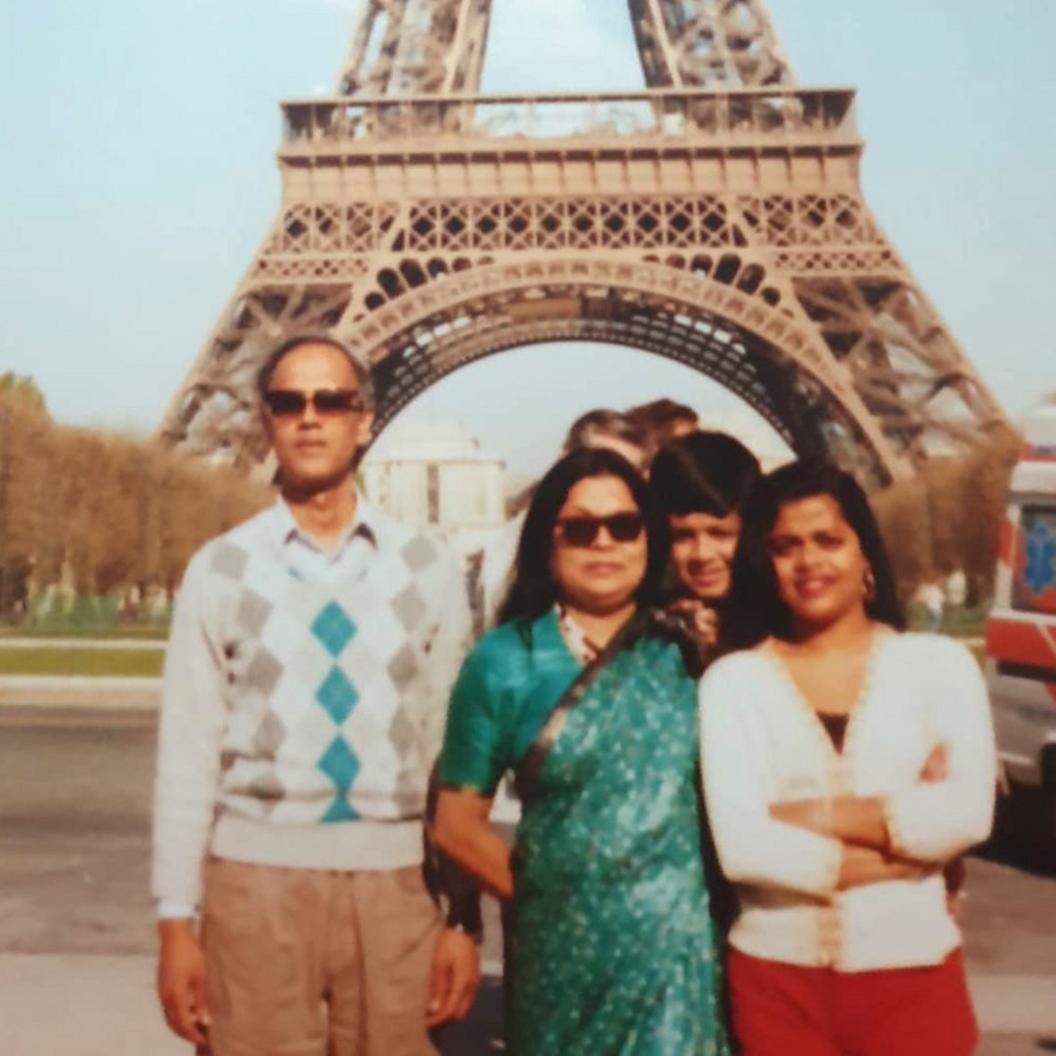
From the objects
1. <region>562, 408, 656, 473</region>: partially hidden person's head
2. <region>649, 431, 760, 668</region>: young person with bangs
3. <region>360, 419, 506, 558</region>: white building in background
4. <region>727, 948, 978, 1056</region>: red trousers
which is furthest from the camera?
<region>360, 419, 506, 558</region>: white building in background

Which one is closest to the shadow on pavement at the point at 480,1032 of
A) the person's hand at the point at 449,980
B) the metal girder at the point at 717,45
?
the person's hand at the point at 449,980

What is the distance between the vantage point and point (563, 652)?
2.47 m

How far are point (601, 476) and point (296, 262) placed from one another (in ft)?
84.4

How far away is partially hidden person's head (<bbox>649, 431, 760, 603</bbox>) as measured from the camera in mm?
Answer: 2771

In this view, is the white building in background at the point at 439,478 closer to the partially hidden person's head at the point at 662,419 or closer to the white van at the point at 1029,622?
the white van at the point at 1029,622

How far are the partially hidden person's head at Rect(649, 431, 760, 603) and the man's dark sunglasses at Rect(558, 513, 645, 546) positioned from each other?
24cm

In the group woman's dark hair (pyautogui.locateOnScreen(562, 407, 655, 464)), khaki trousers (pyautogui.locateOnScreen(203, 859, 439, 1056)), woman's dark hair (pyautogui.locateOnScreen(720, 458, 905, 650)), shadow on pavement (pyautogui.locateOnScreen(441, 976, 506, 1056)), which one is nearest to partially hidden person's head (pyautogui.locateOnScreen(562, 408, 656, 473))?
woman's dark hair (pyautogui.locateOnScreen(562, 407, 655, 464))

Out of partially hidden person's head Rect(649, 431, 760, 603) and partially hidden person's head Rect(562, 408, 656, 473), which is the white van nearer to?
partially hidden person's head Rect(562, 408, 656, 473)

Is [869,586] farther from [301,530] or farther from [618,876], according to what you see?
[301,530]

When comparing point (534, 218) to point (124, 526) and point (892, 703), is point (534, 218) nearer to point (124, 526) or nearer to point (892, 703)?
point (124, 526)

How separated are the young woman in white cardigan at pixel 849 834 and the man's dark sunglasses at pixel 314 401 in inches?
27.8

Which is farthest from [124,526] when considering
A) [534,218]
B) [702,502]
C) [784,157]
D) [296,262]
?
Result: [702,502]

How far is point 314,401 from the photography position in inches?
104

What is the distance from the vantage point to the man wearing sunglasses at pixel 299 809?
253 centimetres
